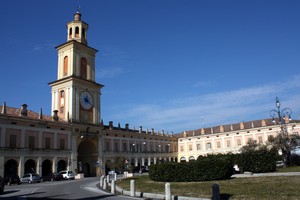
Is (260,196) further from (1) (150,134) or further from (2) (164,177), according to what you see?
(1) (150,134)

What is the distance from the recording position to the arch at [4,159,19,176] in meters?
36.8

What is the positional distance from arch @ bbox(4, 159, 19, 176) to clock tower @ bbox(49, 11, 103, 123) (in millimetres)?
10309

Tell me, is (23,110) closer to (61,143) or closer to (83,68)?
(61,143)

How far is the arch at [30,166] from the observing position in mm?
39013

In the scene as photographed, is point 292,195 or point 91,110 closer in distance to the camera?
point 292,195

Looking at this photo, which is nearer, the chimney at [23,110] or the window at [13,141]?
the window at [13,141]

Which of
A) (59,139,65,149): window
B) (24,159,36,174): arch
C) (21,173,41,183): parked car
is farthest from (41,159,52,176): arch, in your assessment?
(21,173,41,183): parked car

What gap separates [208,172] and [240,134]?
162ft

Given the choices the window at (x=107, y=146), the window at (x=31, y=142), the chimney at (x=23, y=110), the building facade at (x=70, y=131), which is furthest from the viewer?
the window at (x=107, y=146)

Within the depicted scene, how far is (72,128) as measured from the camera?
149 ft

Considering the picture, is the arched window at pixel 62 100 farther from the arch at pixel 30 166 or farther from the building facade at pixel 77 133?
the arch at pixel 30 166

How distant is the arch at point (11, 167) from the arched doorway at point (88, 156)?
12403mm

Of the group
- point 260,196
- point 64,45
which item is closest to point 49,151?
point 64,45

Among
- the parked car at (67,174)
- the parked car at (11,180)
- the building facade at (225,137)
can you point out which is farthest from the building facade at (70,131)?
the building facade at (225,137)
